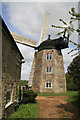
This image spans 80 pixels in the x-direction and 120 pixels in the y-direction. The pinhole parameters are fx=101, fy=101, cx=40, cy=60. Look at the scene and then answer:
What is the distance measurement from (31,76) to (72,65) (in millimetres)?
16537

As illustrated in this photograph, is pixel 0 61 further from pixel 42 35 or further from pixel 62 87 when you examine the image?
pixel 42 35

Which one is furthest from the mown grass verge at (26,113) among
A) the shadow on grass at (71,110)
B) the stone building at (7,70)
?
the shadow on grass at (71,110)

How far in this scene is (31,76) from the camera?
24.8 m

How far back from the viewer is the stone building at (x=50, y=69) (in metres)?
21.4

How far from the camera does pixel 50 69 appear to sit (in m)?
22.3

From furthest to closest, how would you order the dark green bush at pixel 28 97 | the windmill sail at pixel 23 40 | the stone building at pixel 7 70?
the windmill sail at pixel 23 40
the dark green bush at pixel 28 97
the stone building at pixel 7 70

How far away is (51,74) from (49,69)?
1.21 meters

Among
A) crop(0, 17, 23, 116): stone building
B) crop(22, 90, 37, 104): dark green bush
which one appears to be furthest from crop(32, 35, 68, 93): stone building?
crop(0, 17, 23, 116): stone building

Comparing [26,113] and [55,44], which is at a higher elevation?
[55,44]

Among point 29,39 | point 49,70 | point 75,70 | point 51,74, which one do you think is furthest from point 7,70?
point 29,39

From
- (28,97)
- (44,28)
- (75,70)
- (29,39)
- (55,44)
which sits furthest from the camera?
(44,28)

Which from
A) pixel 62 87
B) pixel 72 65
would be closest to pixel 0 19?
pixel 72 65

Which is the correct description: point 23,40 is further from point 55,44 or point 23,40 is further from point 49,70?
point 49,70

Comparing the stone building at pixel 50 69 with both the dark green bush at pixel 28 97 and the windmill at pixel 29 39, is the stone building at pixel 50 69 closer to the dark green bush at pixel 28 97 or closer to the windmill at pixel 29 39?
the windmill at pixel 29 39
